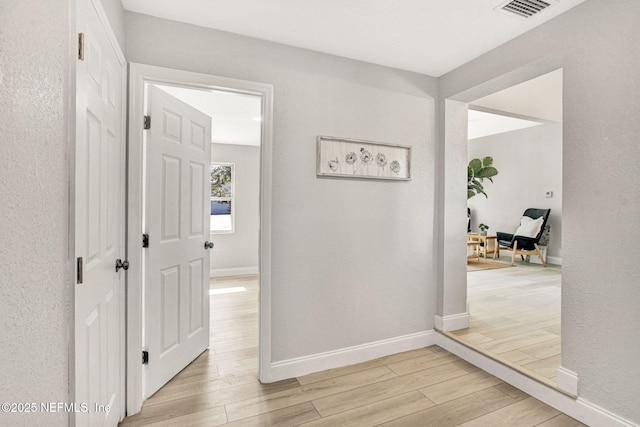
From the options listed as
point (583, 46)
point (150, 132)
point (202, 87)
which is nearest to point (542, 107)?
point (583, 46)

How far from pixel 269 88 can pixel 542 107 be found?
11.1 ft

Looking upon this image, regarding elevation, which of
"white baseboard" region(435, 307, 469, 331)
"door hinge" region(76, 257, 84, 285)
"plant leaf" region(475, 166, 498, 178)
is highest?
"plant leaf" region(475, 166, 498, 178)

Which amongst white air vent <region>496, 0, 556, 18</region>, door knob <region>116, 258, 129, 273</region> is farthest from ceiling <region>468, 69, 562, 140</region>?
door knob <region>116, 258, 129, 273</region>

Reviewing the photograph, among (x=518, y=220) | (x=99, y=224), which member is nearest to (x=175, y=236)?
(x=99, y=224)

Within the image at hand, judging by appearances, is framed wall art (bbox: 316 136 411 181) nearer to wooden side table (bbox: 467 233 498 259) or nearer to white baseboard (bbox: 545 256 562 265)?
wooden side table (bbox: 467 233 498 259)

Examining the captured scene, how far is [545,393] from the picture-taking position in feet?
6.54

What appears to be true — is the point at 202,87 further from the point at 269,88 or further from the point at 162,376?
the point at 162,376

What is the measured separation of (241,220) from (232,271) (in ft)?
3.09

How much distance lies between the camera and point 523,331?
290cm

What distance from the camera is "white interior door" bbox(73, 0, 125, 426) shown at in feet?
3.79

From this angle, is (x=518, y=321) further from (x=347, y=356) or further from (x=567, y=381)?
(x=347, y=356)

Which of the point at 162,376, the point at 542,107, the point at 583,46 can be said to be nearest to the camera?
the point at 583,46

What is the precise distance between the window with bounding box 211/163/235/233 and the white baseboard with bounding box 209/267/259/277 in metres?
0.70

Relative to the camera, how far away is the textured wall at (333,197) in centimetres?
216
